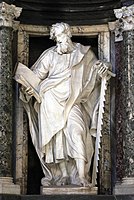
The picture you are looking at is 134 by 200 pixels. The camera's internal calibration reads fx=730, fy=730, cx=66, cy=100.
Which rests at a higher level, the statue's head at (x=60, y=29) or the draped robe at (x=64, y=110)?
the statue's head at (x=60, y=29)

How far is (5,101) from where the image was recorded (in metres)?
12.9

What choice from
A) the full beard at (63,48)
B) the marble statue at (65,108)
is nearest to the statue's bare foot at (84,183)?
the marble statue at (65,108)

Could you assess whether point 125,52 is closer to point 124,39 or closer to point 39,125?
point 124,39

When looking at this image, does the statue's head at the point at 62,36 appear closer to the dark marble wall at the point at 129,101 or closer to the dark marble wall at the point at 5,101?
the dark marble wall at the point at 5,101

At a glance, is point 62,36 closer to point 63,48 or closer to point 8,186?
point 63,48

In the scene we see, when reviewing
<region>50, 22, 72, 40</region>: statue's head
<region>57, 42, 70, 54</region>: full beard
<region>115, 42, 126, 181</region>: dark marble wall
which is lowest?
<region>115, 42, 126, 181</region>: dark marble wall

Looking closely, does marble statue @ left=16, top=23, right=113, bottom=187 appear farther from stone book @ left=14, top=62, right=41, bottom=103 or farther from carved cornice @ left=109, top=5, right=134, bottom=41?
carved cornice @ left=109, top=5, right=134, bottom=41

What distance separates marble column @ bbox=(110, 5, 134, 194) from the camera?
41.9ft

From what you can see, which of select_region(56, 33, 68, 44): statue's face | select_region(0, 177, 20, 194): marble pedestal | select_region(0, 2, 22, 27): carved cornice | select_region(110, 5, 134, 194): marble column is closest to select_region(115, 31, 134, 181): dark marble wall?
select_region(110, 5, 134, 194): marble column

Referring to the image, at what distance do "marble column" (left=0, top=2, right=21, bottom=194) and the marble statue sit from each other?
46 cm

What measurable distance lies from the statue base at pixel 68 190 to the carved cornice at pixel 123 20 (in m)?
2.92

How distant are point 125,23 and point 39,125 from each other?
243 centimetres

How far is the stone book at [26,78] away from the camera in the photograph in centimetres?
1309

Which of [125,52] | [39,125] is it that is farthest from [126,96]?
[39,125]
